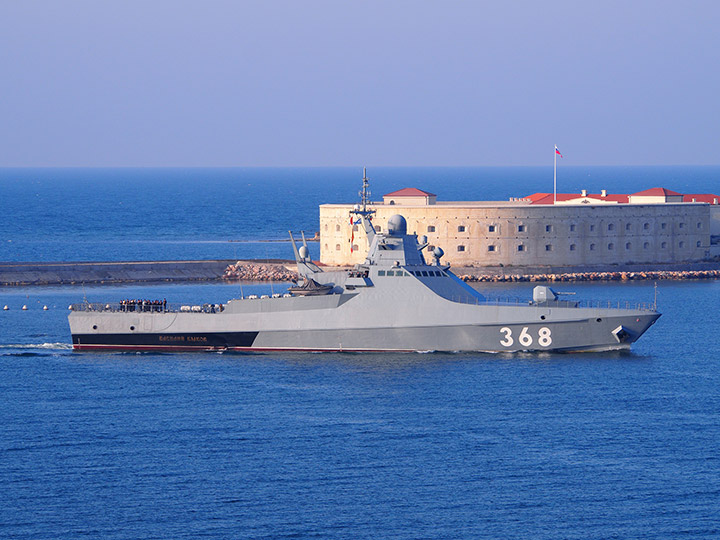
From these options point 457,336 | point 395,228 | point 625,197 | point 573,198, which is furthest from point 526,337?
point 573,198

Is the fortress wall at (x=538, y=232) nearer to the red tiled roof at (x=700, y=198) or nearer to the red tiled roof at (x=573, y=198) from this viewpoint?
the red tiled roof at (x=573, y=198)

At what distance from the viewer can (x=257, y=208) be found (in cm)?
18050

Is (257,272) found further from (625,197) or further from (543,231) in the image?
(625,197)

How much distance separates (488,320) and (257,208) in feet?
446

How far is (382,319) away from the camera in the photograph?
47406 mm

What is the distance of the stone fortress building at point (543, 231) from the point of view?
80.1 m

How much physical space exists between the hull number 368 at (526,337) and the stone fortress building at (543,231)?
109 ft

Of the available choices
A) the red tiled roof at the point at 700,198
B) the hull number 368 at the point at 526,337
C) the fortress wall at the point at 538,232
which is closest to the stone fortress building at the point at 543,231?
the fortress wall at the point at 538,232

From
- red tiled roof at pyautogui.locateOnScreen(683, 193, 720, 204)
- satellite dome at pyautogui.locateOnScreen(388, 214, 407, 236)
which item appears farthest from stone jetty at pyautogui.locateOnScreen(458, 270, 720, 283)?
satellite dome at pyautogui.locateOnScreen(388, 214, 407, 236)

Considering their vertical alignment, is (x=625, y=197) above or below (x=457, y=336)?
above

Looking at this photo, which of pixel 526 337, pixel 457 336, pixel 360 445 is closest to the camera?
pixel 360 445

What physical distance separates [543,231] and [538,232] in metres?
0.38

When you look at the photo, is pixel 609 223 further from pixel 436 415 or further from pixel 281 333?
pixel 436 415

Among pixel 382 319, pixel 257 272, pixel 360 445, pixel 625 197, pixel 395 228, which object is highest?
pixel 395 228
